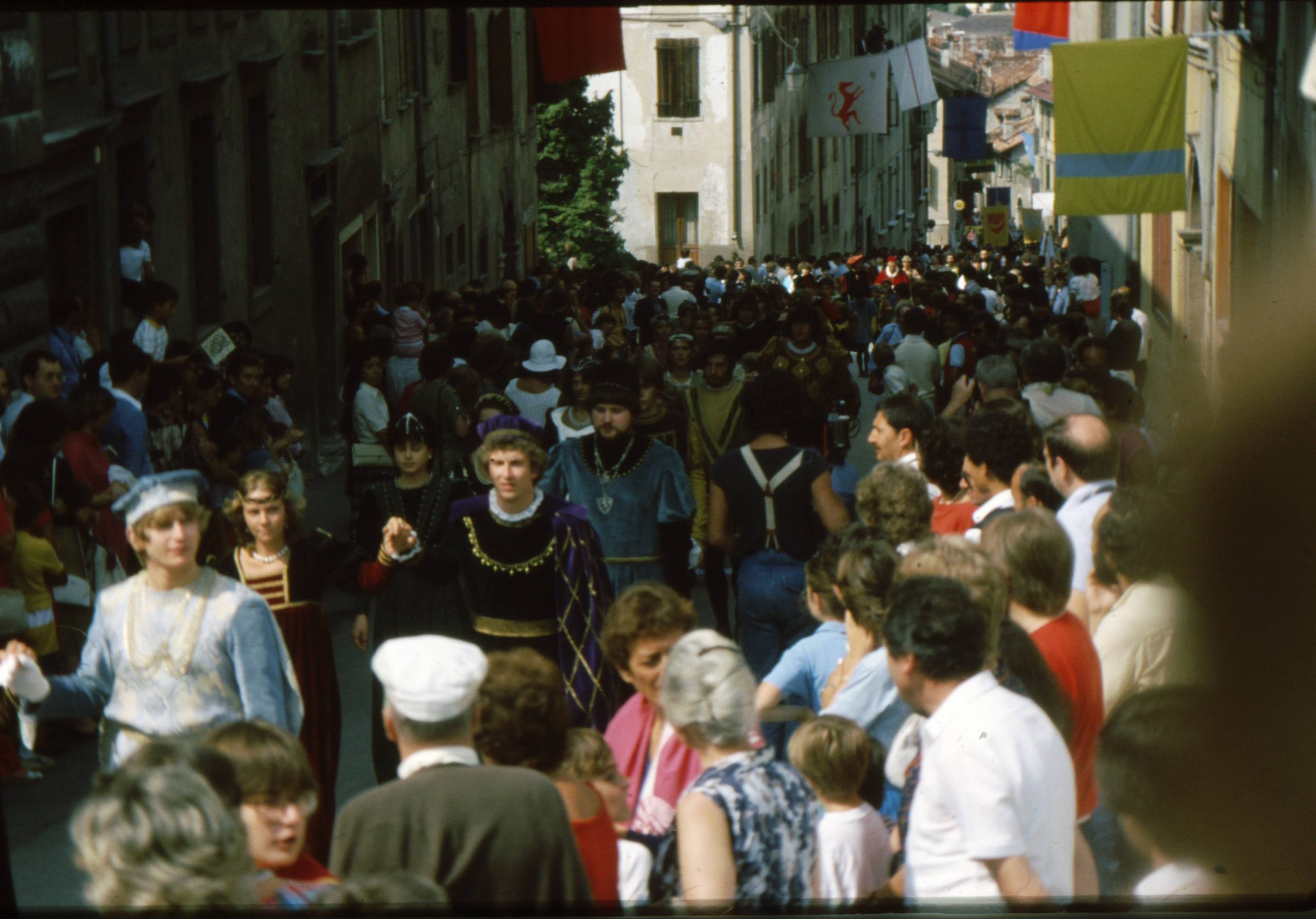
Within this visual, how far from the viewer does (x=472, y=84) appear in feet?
79.9

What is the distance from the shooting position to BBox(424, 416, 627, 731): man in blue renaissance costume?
6047mm

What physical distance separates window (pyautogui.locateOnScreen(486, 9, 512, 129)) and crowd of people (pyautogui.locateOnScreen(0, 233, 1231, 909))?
16.5 m

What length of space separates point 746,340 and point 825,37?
30047 millimetres

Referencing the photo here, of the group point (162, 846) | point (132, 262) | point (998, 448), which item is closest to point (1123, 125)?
point (998, 448)

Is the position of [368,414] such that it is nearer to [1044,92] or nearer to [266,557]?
[266,557]

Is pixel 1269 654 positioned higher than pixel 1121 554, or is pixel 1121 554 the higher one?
pixel 1121 554

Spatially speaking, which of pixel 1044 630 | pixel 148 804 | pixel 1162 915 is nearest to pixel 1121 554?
pixel 1044 630

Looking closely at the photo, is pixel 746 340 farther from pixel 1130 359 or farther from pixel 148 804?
pixel 148 804

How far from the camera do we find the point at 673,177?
1302 inches

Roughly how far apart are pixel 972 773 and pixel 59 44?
25.7 feet

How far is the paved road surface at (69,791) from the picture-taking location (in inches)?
214

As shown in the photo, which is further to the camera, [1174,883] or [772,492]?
[772,492]

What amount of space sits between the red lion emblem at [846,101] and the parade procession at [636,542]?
831cm

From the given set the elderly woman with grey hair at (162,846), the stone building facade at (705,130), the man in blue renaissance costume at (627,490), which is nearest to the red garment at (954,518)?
the man in blue renaissance costume at (627,490)
